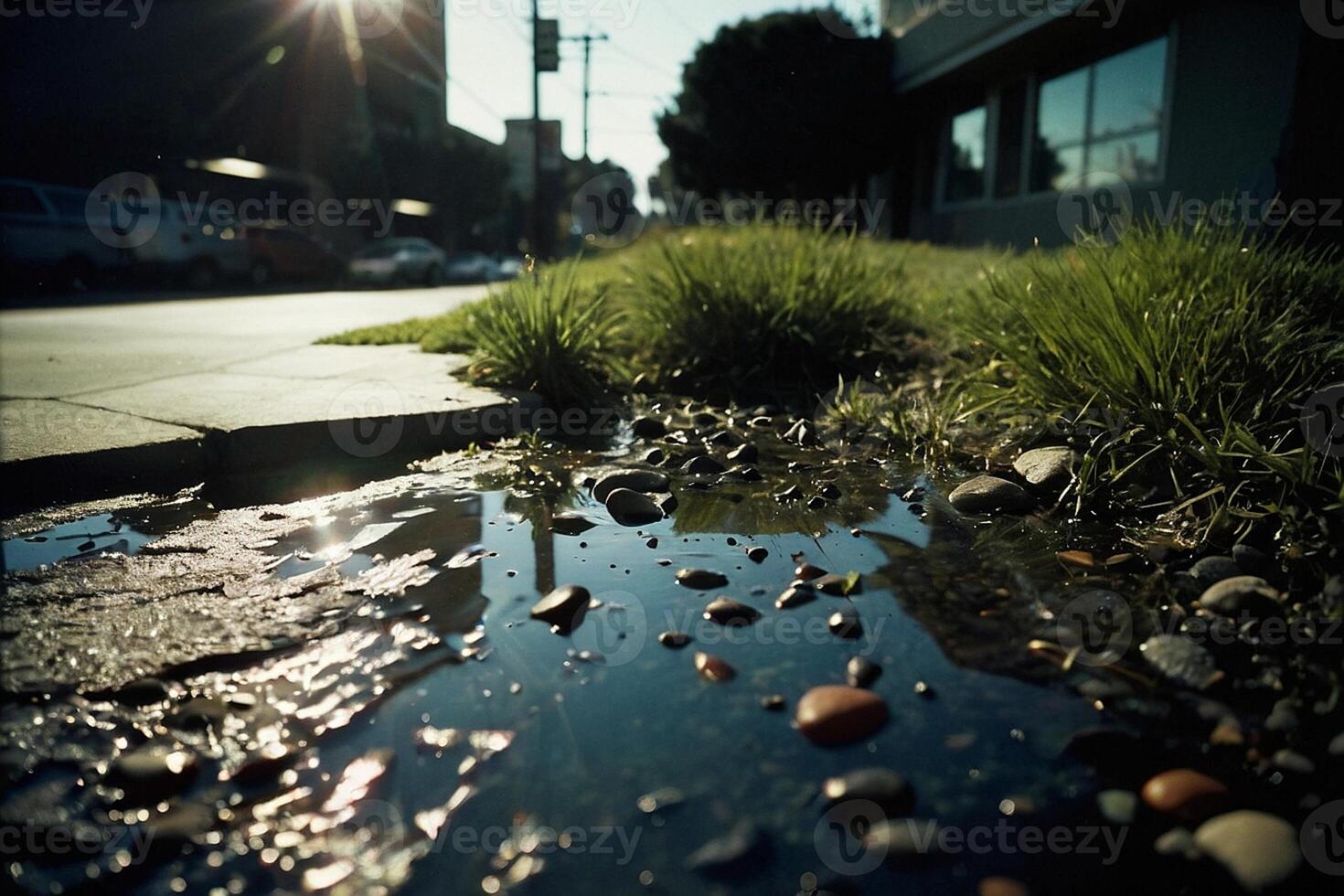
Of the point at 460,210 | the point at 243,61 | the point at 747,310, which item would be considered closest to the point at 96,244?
the point at 243,61

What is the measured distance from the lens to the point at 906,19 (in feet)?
49.6

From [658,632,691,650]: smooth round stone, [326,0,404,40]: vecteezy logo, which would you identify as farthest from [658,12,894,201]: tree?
[658,632,691,650]: smooth round stone

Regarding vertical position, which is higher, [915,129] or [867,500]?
[915,129]

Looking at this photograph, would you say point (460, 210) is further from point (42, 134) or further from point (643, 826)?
point (643, 826)

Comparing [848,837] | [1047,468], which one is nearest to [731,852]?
[848,837]

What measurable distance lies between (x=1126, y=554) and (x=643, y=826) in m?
1.40

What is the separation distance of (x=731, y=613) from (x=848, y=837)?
0.64m

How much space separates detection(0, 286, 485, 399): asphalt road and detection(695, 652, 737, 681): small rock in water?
3.04m

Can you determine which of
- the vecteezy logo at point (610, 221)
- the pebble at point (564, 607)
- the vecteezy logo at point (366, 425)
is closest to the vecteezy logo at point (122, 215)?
the vecteezy logo at point (610, 221)

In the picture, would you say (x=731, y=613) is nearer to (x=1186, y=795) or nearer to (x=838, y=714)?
(x=838, y=714)

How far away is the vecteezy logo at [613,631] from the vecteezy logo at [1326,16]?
558 cm

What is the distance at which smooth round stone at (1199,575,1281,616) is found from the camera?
1.61m

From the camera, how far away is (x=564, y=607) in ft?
5.54

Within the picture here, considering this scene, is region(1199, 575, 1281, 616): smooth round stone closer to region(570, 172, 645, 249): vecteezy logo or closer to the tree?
region(570, 172, 645, 249): vecteezy logo
